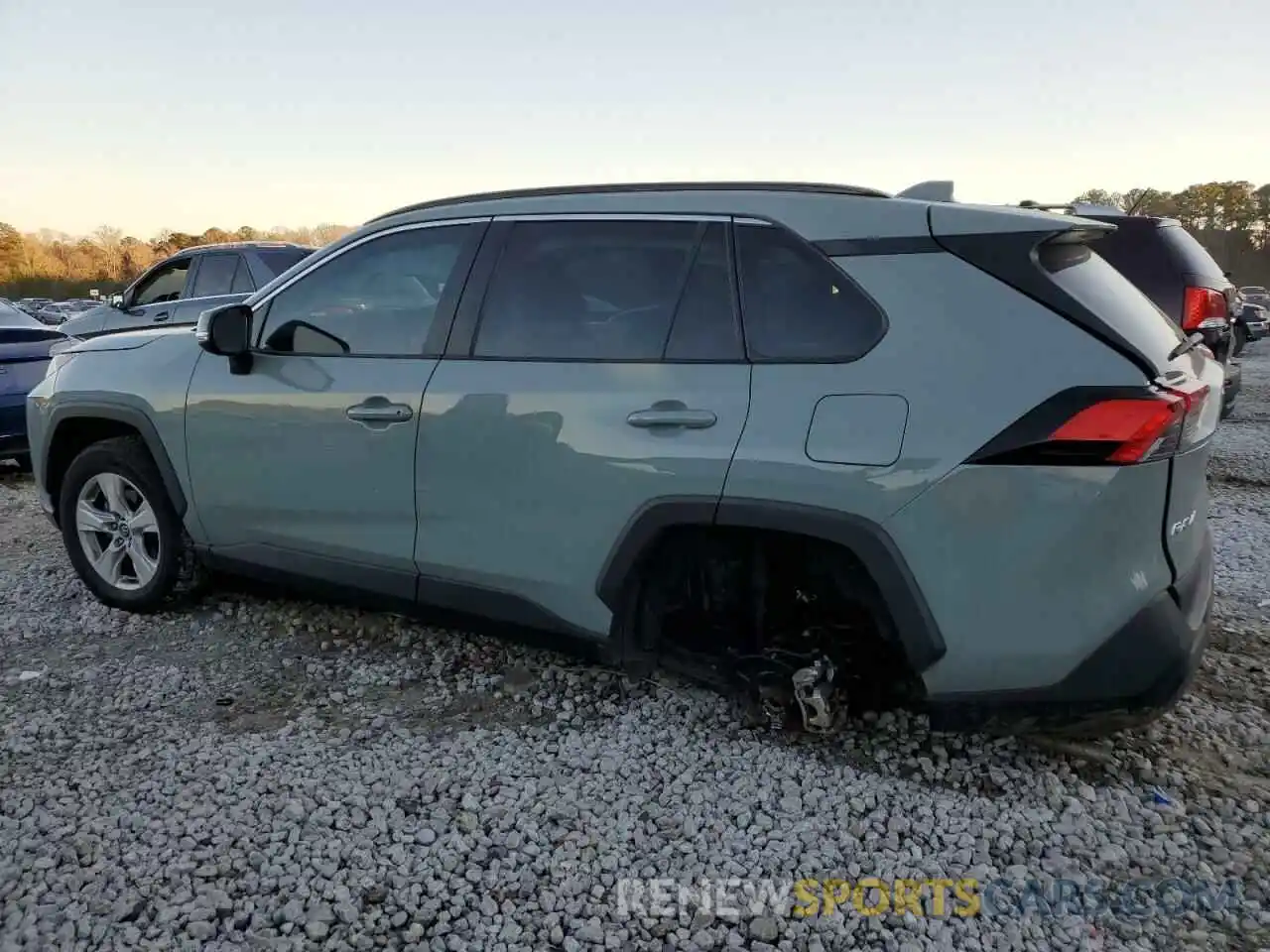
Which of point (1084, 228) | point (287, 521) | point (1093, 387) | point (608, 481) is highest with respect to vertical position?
point (1084, 228)

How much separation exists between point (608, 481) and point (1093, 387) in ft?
4.35

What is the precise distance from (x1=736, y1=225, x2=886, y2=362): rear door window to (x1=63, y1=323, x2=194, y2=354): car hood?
8.13 ft

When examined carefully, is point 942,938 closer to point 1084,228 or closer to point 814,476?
point 814,476

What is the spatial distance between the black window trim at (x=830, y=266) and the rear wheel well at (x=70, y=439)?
9.27 ft

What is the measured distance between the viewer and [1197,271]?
659 cm

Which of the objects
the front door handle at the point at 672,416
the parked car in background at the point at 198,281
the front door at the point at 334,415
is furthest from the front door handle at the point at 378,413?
the parked car in background at the point at 198,281

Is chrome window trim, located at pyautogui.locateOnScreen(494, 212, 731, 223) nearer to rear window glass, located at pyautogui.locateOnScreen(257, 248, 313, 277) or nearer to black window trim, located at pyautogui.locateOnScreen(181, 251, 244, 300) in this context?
rear window glass, located at pyautogui.locateOnScreen(257, 248, 313, 277)

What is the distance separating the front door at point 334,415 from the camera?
3.19m

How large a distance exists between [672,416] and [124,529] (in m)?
2.76

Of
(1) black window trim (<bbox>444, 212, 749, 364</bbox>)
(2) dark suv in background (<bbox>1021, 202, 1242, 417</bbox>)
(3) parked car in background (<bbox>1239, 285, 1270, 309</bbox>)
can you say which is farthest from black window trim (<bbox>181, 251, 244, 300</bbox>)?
(3) parked car in background (<bbox>1239, 285, 1270, 309</bbox>)

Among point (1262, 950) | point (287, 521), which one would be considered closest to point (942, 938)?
point (1262, 950)

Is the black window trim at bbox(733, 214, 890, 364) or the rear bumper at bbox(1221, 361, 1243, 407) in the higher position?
the black window trim at bbox(733, 214, 890, 364)

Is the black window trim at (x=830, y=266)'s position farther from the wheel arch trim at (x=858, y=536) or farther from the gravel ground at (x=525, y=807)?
the gravel ground at (x=525, y=807)

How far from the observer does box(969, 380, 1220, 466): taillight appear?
2232mm
